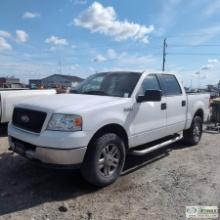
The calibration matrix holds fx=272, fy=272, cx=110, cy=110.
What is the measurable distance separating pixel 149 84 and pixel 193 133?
2437 mm

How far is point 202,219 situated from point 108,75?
308cm

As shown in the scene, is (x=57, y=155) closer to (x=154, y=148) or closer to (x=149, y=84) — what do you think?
(x=154, y=148)

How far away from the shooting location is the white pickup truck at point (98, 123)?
3.63m

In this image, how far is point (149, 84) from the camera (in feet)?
16.7

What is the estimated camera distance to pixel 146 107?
4.80 meters

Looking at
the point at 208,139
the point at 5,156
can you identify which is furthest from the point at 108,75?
the point at 208,139

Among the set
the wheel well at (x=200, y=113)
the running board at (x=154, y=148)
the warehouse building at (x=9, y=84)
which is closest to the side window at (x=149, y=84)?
the running board at (x=154, y=148)

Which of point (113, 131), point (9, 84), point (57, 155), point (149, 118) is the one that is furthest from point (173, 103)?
point (9, 84)

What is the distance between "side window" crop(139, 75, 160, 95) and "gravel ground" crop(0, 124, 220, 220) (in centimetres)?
148

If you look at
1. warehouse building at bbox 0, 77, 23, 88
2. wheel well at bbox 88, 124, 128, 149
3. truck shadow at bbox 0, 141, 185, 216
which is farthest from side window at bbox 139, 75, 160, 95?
warehouse building at bbox 0, 77, 23, 88

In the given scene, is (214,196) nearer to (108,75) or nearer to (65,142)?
(65,142)

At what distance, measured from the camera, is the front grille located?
12.5ft

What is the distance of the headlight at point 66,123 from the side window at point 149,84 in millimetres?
1572

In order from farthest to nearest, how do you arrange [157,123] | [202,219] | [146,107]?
[157,123]
[146,107]
[202,219]
